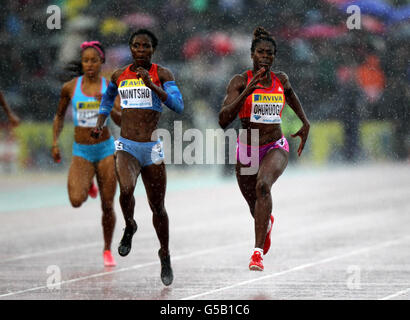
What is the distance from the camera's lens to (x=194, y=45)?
99.9 ft

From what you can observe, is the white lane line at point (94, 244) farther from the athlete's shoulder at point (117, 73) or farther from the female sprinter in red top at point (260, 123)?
the female sprinter in red top at point (260, 123)

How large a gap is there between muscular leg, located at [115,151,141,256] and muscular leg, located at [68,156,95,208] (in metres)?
2.37

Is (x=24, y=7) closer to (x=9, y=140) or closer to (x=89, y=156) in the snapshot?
(x=9, y=140)

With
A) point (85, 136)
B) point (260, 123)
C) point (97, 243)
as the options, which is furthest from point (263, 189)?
point (97, 243)

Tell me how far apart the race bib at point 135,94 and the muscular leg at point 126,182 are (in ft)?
1.77

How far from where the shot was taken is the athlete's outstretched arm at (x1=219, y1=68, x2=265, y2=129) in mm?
10219

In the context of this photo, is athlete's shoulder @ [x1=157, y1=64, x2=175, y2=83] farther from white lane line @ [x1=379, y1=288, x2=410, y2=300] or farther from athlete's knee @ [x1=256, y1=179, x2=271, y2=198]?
white lane line @ [x1=379, y1=288, x2=410, y2=300]

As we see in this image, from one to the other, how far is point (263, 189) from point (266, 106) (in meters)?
0.82

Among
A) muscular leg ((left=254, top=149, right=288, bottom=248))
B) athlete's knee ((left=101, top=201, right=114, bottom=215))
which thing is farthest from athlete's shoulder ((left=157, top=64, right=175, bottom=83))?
athlete's knee ((left=101, top=201, right=114, bottom=215))

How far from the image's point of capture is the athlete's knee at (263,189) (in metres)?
10.9

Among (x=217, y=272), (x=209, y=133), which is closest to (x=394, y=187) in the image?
(x=209, y=133)

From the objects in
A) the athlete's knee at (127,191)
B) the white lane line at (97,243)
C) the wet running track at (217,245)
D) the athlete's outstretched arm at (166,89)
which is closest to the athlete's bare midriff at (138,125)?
the athlete's outstretched arm at (166,89)

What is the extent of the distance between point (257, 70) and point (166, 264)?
244cm

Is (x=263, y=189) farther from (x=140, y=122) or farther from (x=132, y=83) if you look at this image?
(x=132, y=83)
